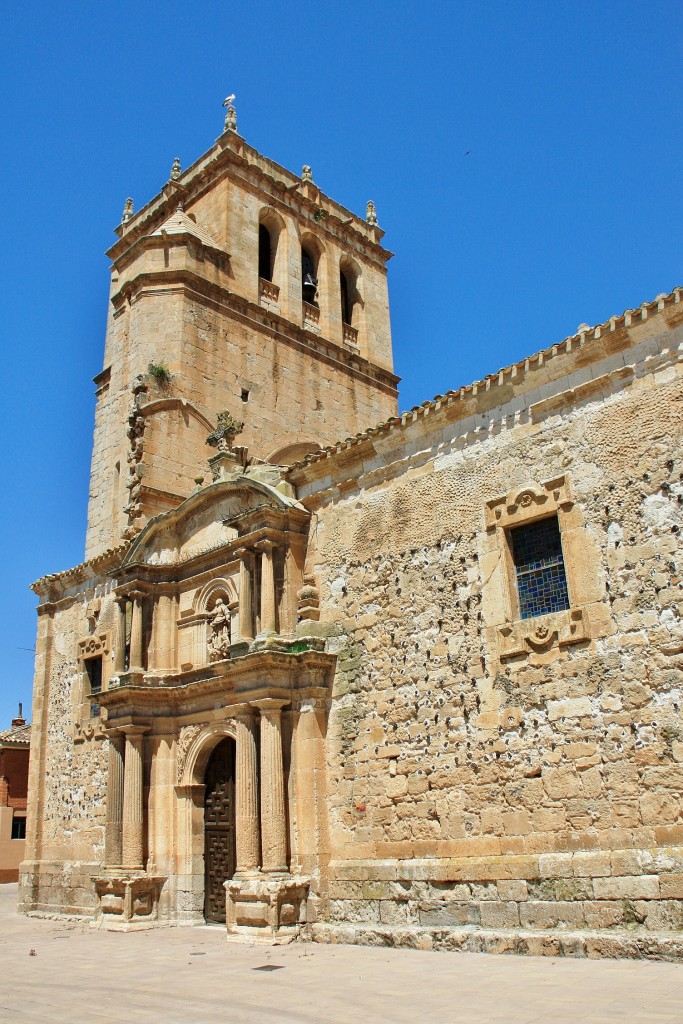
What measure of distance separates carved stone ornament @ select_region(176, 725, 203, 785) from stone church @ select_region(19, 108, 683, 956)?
0.04 m

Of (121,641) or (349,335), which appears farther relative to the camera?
(349,335)

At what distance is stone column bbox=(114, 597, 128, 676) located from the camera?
14797 mm

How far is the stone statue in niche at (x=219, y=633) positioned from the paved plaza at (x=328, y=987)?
4317 mm

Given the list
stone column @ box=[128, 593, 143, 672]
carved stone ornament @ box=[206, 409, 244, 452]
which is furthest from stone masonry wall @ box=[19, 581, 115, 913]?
carved stone ornament @ box=[206, 409, 244, 452]

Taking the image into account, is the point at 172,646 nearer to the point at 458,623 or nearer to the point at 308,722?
the point at 308,722

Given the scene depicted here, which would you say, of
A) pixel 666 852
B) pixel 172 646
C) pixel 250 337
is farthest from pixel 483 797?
pixel 250 337

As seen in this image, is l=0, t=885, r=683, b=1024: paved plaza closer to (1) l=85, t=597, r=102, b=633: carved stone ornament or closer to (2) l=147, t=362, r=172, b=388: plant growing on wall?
(1) l=85, t=597, r=102, b=633: carved stone ornament

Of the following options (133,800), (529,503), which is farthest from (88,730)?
(529,503)

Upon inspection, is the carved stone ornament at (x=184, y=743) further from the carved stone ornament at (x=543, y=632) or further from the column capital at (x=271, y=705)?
the carved stone ornament at (x=543, y=632)

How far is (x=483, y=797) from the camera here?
955 centimetres

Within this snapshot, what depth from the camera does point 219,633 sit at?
13.7 meters

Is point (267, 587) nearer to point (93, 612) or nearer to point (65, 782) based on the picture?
point (93, 612)

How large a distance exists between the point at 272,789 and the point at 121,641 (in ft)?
15.8

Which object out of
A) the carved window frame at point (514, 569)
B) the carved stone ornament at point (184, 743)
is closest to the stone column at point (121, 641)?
the carved stone ornament at point (184, 743)
